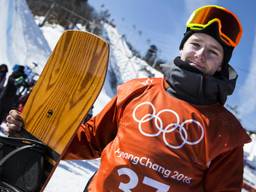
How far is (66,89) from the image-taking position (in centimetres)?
275

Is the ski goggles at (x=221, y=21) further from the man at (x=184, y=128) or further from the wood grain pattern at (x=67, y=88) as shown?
the wood grain pattern at (x=67, y=88)

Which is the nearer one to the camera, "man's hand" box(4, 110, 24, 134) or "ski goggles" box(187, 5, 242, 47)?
"ski goggles" box(187, 5, 242, 47)

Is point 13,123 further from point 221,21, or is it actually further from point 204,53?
point 221,21

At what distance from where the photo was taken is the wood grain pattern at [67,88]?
2623 millimetres

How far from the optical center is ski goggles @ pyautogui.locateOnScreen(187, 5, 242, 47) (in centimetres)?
227

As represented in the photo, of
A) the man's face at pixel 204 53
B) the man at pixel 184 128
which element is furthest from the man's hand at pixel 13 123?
the man's face at pixel 204 53

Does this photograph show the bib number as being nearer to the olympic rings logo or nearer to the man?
the man

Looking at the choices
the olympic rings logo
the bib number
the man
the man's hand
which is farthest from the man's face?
the man's hand

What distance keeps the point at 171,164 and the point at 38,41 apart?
90.3ft

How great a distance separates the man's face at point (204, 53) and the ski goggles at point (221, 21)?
58mm

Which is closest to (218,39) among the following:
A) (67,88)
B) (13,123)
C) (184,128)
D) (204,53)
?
(204,53)

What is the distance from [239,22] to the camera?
236 centimetres

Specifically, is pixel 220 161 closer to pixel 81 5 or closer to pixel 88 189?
pixel 88 189

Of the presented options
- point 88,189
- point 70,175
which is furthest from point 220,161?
point 70,175
